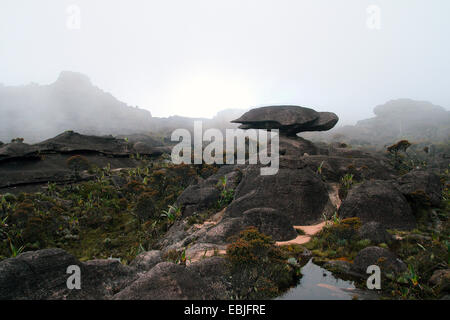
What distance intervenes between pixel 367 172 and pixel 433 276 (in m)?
16.1

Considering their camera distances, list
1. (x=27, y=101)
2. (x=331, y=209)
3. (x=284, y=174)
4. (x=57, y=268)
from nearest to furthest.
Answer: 1. (x=57, y=268)
2. (x=331, y=209)
3. (x=284, y=174)
4. (x=27, y=101)

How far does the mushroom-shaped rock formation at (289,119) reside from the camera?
29.7m

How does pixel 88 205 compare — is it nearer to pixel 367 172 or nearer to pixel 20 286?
pixel 20 286

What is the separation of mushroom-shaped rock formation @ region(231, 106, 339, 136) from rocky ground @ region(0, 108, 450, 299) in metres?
1.88

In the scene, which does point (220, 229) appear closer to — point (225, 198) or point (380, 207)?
point (225, 198)

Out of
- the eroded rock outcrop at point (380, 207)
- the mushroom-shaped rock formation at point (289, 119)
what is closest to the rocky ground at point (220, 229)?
the eroded rock outcrop at point (380, 207)

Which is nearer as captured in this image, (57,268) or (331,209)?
(57,268)

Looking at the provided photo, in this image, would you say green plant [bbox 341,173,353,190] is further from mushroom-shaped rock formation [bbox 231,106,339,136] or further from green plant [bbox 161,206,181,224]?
green plant [bbox 161,206,181,224]

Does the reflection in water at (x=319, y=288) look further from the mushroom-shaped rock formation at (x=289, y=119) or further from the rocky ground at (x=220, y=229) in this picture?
the mushroom-shaped rock formation at (x=289, y=119)

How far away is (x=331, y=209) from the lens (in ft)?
55.2

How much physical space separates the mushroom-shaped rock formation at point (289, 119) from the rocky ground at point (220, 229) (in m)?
1.88

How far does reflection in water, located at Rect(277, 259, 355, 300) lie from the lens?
764 cm

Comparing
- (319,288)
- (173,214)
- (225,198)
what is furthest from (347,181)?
(319,288)
